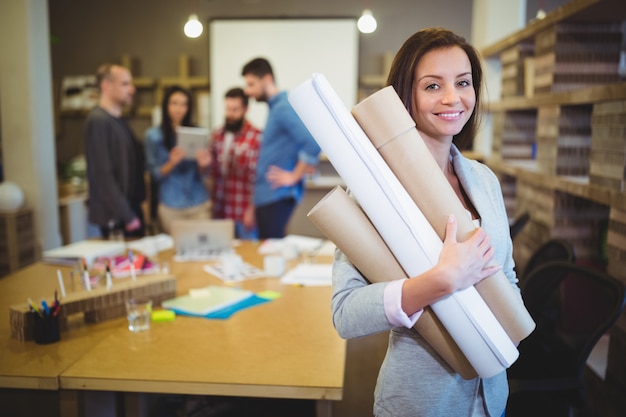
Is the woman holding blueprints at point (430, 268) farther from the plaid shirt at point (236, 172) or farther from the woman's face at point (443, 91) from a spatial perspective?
the plaid shirt at point (236, 172)

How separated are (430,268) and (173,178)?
10.1 ft

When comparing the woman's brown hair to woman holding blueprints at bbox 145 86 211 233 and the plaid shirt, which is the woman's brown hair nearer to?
woman holding blueprints at bbox 145 86 211 233

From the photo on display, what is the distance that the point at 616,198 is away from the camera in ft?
5.84

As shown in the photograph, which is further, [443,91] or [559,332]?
[559,332]

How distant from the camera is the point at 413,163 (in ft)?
3.29

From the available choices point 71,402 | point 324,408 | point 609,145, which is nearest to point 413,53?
point 324,408

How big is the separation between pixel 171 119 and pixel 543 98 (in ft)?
8.22

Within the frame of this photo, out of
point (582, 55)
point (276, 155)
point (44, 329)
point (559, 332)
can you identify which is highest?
point (582, 55)

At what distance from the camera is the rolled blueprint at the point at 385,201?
98 cm

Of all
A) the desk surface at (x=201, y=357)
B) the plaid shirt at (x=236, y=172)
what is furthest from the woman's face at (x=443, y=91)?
the plaid shirt at (x=236, y=172)

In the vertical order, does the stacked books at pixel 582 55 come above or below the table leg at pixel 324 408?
above

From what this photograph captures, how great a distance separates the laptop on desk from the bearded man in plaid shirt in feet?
3.90

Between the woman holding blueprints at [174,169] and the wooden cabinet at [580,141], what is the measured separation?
6.76ft

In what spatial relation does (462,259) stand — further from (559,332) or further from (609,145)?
(559,332)
